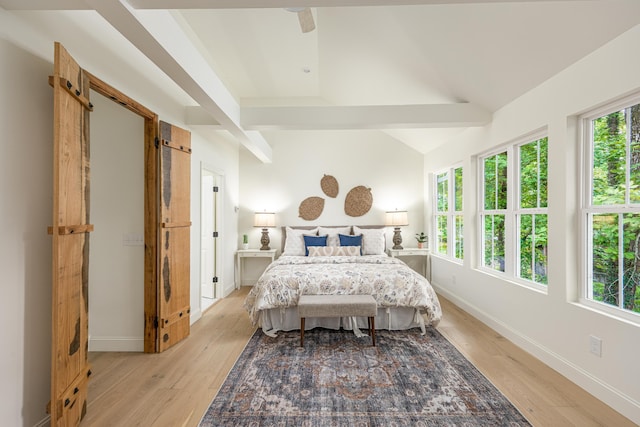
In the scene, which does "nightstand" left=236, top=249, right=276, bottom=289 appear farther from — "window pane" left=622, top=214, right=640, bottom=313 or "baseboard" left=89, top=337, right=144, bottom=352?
"window pane" left=622, top=214, right=640, bottom=313

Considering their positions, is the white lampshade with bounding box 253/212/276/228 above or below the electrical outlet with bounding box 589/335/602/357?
above

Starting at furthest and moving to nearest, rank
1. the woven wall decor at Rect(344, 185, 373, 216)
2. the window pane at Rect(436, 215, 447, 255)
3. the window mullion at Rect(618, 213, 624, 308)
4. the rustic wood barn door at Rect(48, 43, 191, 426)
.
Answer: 1. the woven wall decor at Rect(344, 185, 373, 216)
2. the window pane at Rect(436, 215, 447, 255)
3. the window mullion at Rect(618, 213, 624, 308)
4. the rustic wood barn door at Rect(48, 43, 191, 426)

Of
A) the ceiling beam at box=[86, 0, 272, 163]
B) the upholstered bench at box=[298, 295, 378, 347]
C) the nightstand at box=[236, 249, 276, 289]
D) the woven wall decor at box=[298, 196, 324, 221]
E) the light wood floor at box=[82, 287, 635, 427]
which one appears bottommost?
the light wood floor at box=[82, 287, 635, 427]

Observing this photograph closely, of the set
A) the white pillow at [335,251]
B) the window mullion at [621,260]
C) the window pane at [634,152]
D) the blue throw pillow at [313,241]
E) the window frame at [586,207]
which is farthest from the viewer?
the blue throw pillow at [313,241]

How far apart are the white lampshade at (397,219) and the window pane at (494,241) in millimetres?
1873

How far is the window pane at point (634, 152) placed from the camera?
222cm

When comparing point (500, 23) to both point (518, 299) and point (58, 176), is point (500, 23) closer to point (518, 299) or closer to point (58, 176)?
point (518, 299)

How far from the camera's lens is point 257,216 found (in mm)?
6020

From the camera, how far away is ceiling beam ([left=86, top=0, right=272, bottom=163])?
1.80 meters

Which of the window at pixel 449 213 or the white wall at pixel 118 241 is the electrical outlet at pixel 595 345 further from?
the white wall at pixel 118 241

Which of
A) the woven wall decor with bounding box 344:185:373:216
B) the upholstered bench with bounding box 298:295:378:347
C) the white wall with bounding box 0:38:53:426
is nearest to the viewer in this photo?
the white wall with bounding box 0:38:53:426

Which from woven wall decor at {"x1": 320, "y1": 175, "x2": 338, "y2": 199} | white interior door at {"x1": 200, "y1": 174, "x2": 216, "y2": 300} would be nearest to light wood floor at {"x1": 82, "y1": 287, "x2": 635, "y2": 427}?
white interior door at {"x1": 200, "y1": 174, "x2": 216, "y2": 300}

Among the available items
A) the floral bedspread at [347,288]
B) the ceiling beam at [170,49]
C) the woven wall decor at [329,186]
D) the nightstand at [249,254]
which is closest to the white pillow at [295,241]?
the nightstand at [249,254]

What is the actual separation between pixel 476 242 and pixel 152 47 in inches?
157
